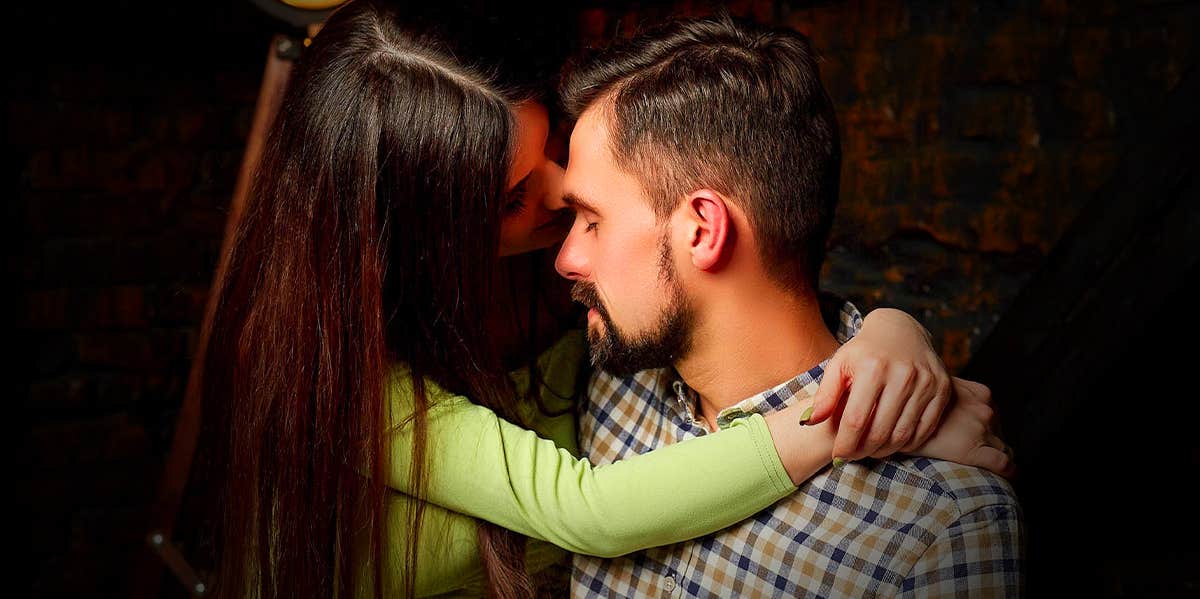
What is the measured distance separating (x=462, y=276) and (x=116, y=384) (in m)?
1.73

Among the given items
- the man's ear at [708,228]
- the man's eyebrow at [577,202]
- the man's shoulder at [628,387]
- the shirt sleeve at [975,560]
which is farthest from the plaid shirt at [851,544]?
the man's eyebrow at [577,202]

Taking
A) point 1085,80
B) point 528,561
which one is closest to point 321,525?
point 528,561

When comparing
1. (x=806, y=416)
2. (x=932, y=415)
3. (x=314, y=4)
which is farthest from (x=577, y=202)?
(x=314, y=4)

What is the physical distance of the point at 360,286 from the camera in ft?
4.73

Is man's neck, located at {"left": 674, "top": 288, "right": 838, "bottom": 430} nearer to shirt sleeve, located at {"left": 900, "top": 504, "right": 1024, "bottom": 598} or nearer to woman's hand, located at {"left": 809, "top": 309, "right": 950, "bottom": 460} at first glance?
woman's hand, located at {"left": 809, "top": 309, "right": 950, "bottom": 460}

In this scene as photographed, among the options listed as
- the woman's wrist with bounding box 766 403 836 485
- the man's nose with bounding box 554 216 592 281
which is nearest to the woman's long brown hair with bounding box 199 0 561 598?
the man's nose with bounding box 554 216 592 281

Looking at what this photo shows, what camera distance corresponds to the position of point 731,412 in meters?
1.44

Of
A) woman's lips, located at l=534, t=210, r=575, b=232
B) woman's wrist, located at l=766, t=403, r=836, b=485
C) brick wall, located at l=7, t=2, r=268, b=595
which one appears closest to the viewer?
woman's wrist, located at l=766, t=403, r=836, b=485

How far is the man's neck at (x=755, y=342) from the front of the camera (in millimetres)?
1442

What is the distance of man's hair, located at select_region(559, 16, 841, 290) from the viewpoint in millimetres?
1410

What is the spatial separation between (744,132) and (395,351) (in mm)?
607

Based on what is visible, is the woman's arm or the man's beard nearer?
the woman's arm

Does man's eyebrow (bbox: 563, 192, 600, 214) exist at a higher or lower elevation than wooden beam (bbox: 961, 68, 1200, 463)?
higher

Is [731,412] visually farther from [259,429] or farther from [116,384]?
[116,384]
